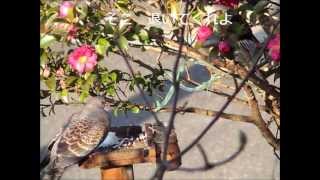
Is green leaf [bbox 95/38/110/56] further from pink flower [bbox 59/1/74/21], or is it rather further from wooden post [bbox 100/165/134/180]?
wooden post [bbox 100/165/134/180]

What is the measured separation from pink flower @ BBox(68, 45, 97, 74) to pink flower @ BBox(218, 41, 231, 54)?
568 millimetres

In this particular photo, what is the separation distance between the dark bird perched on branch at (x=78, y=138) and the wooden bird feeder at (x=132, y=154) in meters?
0.06

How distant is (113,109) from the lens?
6.63ft

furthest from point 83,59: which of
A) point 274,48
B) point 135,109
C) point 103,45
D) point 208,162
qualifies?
point 274,48

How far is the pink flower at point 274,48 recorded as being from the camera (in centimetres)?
195

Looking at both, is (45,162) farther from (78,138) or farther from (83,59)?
(83,59)

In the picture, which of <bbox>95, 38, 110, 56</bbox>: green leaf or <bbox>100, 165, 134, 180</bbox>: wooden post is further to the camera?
<bbox>100, 165, 134, 180</bbox>: wooden post

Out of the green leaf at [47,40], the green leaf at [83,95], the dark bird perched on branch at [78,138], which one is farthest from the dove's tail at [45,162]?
the green leaf at [47,40]

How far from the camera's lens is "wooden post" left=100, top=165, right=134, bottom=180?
202 centimetres

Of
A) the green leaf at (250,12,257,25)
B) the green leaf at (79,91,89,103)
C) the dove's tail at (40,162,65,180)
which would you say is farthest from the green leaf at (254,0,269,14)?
the dove's tail at (40,162,65,180)
